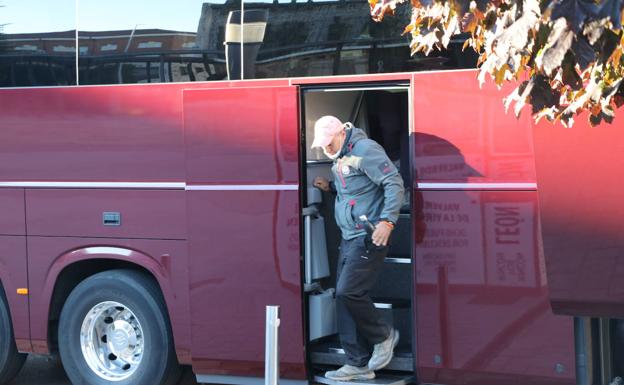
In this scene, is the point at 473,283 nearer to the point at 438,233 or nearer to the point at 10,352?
the point at 438,233

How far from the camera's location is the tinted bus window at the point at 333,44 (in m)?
6.52

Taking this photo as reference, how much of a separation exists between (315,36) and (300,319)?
1.86m

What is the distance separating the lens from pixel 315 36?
6.80 m

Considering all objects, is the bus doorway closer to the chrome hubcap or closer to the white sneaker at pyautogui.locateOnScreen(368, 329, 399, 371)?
the white sneaker at pyautogui.locateOnScreen(368, 329, 399, 371)

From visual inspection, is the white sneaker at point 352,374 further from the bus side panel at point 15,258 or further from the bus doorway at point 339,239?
the bus side panel at point 15,258

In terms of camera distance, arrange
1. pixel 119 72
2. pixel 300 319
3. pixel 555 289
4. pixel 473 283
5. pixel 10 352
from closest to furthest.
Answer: pixel 555 289, pixel 473 283, pixel 300 319, pixel 119 72, pixel 10 352

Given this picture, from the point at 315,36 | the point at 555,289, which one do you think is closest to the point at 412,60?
the point at 315,36

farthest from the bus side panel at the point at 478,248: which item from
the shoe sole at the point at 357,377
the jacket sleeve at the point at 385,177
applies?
the shoe sole at the point at 357,377

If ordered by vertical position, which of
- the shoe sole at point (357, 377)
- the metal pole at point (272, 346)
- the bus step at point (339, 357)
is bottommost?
the shoe sole at point (357, 377)

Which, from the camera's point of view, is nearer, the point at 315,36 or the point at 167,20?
the point at 315,36

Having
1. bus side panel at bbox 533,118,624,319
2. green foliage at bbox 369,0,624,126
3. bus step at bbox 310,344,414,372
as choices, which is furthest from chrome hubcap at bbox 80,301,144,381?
green foliage at bbox 369,0,624,126

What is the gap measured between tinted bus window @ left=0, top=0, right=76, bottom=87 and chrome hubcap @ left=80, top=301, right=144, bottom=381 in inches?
67.4

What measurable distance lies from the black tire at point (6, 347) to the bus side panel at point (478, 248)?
3.28 meters

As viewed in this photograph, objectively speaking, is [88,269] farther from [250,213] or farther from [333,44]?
[333,44]
